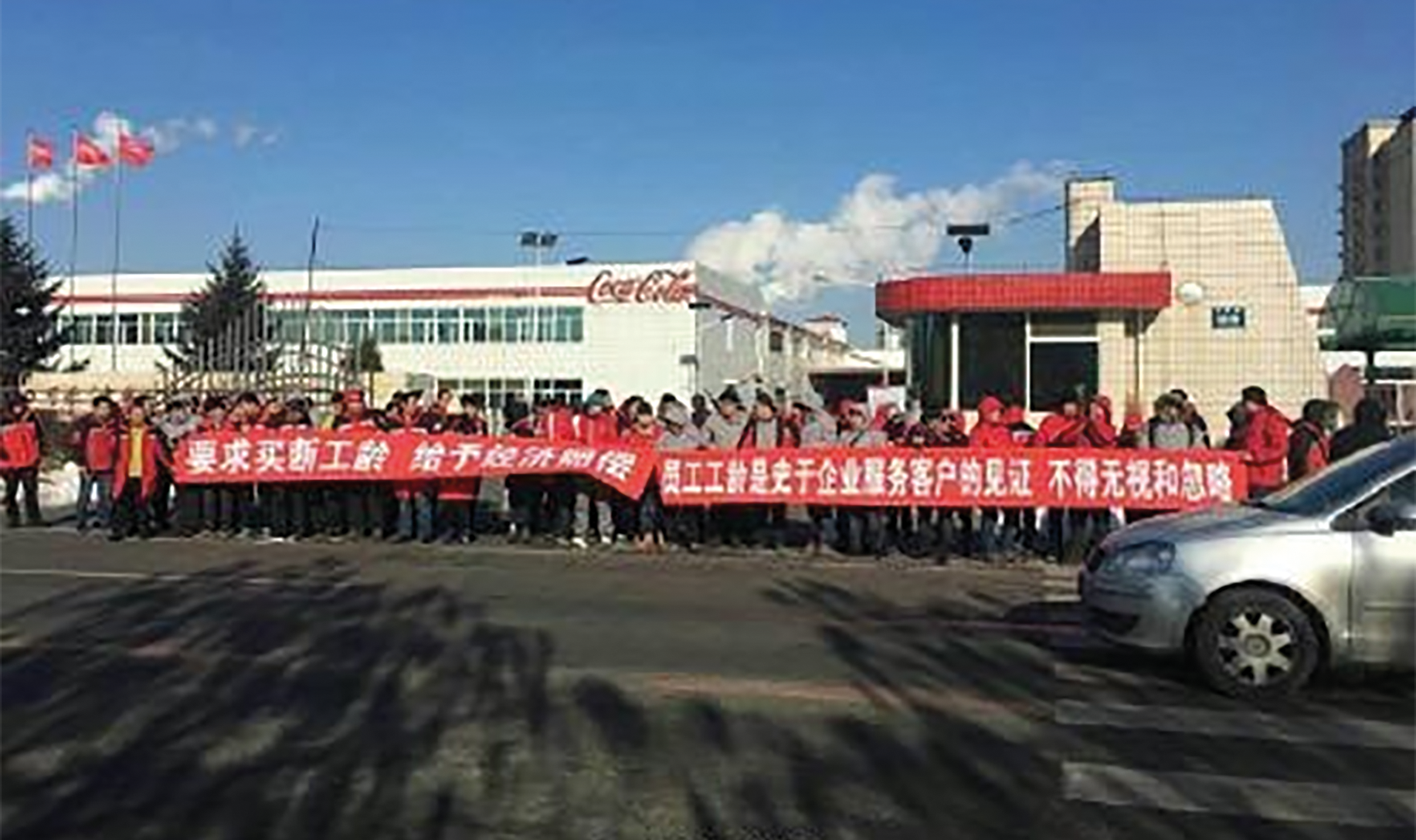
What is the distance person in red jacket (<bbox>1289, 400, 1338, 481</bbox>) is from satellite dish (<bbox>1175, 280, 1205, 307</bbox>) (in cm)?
1306

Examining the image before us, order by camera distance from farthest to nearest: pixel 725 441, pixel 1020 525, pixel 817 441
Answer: pixel 725 441 → pixel 817 441 → pixel 1020 525

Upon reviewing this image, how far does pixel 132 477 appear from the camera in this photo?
18109 millimetres

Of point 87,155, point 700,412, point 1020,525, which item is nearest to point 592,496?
point 700,412

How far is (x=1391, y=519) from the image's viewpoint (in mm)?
8898

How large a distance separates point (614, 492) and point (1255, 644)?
30.8 ft

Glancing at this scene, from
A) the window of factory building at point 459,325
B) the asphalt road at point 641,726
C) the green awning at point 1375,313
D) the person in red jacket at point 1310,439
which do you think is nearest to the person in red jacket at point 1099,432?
the person in red jacket at point 1310,439

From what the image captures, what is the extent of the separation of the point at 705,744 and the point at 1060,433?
9.67 meters

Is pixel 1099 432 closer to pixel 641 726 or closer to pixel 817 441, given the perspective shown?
pixel 817 441

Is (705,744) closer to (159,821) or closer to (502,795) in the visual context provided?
(502,795)

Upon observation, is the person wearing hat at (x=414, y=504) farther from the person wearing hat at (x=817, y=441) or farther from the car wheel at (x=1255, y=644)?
the car wheel at (x=1255, y=644)

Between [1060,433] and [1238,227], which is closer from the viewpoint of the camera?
[1060,433]

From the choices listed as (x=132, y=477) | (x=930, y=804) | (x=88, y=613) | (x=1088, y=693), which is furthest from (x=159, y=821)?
(x=132, y=477)

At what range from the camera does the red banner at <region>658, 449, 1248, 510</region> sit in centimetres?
1577

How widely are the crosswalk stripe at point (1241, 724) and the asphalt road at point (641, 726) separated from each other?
0.09 feet
